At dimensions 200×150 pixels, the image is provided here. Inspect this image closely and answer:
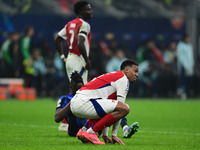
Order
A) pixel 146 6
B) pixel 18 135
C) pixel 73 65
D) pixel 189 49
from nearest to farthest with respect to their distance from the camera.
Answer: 1. pixel 18 135
2. pixel 73 65
3. pixel 189 49
4. pixel 146 6

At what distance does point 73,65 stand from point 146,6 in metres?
14.7

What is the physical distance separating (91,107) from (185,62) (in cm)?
1605

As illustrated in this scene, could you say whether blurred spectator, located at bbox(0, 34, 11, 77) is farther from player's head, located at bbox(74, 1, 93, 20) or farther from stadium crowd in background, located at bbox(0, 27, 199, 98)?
player's head, located at bbox(74, 1, 93, 20)

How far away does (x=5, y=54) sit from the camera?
2447 cm

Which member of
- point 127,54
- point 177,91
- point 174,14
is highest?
point 174,14

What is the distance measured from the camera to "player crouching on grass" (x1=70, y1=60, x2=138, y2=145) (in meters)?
8.43

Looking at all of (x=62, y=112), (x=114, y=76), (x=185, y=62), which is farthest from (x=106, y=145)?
(x=185, y=62)

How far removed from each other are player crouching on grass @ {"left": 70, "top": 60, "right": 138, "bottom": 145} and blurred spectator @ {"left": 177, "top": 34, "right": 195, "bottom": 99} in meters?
15.0

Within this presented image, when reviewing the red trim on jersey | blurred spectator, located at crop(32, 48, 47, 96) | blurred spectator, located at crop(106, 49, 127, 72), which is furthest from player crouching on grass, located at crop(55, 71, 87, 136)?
blurred spectator, located at crop(32, 48, 47, 96)

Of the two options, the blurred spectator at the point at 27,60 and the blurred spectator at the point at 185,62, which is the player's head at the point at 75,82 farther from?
the blurred spectator at the point at 185,62

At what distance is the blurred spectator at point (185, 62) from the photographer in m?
23.8

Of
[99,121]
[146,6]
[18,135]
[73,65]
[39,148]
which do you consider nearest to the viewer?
[39,148]

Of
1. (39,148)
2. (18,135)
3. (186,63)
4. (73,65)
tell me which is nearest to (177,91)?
(186,63)

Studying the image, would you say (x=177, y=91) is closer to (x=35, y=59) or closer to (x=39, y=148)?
(x=35, y=59)
